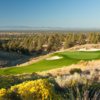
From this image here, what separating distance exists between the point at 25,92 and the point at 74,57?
29.8 metres

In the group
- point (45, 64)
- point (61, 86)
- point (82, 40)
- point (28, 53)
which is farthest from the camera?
point (82, 40)

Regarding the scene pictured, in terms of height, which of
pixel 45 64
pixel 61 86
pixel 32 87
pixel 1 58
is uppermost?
pixel 32 87

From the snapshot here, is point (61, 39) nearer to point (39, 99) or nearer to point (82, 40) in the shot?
point (82, 40)

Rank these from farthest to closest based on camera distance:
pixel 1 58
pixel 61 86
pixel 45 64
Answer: pixel 1 58 → pixel 45 64 → pixel 61 86

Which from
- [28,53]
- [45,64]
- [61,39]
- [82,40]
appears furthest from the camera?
[61,39]

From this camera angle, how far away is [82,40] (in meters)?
96.8

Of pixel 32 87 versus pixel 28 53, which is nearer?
pixel 32 87

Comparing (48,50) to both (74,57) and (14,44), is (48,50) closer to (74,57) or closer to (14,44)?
(14,44)

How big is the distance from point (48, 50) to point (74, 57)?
176ft

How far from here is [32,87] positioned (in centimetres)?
732

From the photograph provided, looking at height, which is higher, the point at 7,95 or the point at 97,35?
the point at 7,95

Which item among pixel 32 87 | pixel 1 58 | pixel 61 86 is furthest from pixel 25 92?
pixel 1 58

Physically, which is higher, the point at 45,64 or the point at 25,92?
the point at 25,92

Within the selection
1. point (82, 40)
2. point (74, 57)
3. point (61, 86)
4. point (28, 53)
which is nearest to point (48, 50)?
point (28, 53)
